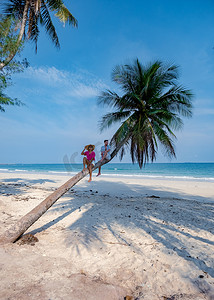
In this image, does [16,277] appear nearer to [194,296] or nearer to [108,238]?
[108,238]

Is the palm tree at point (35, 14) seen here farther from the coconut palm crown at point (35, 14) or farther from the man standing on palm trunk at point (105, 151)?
the man standing on palm trunk at point (105, 151)

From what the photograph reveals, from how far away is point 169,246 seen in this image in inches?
151

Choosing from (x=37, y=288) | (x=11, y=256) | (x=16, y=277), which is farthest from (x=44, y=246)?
(x=37, y=288)

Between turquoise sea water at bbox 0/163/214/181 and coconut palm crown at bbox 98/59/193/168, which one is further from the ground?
coconut palm crown at bbox 98/59/193/168

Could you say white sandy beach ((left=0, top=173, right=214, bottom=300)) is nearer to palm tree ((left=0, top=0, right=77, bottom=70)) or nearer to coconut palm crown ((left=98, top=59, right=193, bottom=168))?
coconut palm crown ((left=98, top=59, right=193, bottom=168))

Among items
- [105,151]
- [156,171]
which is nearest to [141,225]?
[105,151]

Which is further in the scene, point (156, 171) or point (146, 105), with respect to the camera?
point (156, 171)

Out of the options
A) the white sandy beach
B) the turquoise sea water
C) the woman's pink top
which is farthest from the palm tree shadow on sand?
the turquoise sea water

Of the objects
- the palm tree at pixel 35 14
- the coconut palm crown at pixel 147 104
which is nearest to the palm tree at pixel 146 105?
the coconut palm crown at pixel 147 104

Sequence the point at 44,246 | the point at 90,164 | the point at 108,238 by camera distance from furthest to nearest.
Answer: the point at 90,164 → the point at 108,238 → the point at 44,246

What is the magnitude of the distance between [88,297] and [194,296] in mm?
1554

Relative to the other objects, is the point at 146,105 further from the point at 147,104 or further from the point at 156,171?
the point at 156,171

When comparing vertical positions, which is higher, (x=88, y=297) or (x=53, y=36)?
(x=53, y=36)

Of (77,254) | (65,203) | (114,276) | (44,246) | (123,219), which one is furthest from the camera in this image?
(65,203)
